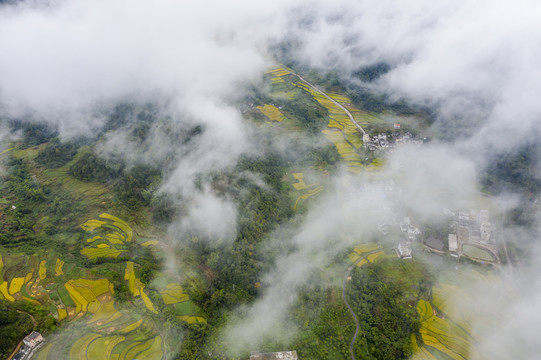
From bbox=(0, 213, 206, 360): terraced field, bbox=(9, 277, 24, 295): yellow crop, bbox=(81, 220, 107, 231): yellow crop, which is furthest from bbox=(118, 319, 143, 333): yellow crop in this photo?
bbox=(81, 220, 107, 231): yellow crop

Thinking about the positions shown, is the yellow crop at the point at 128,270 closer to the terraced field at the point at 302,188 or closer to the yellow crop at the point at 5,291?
the yellow crop at the point at 5,291

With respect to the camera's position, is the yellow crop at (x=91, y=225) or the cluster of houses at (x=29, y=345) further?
the yellow crop at (x=91, y=225)

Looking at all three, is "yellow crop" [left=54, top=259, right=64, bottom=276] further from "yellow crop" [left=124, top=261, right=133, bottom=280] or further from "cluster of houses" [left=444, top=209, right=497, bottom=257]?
"cluster of houses" [left=444, top=209, right=497, bottom=257]

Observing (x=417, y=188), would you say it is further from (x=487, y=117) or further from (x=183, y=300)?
(x=183, y=300)

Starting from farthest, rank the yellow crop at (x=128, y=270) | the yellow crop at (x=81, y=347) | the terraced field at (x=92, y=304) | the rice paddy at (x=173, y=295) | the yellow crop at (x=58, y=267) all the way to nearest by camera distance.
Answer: the yellow crop at (x=128, y=270)
the yellow crop at (x=58, y=267)
the rice paddy at (x=173, y=295)
the terraced field at (x=92, y=304)
the yellow crop at (x=81, y=347)

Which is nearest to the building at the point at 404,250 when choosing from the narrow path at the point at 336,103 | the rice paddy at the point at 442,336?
the rice paddy at the point at 442,336

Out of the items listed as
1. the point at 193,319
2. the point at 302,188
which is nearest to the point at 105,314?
the point at 193,319

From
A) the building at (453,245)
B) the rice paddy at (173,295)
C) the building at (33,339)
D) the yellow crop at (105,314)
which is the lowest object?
the building at (453,245)
